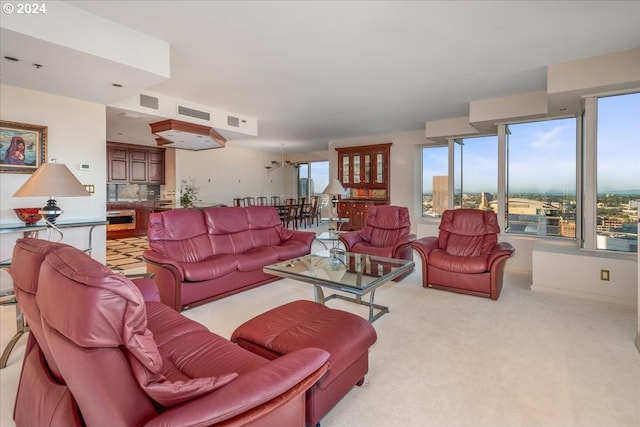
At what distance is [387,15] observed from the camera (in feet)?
9.02

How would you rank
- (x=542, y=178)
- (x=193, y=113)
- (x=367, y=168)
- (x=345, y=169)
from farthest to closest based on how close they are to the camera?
(x=345, y=169) < (x=367, y=168) < (x=193, y=113) < (x=542, y=178)

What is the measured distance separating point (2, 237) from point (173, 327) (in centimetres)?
363

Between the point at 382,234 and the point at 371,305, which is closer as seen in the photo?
the point at 371,305

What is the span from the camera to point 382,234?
491 cm

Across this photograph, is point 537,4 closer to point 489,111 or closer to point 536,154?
point 489,111

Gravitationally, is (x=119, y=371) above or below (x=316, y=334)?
above

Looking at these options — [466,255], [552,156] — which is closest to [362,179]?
[552,156]

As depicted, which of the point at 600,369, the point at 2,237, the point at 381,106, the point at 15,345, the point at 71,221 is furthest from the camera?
the point at 381,106

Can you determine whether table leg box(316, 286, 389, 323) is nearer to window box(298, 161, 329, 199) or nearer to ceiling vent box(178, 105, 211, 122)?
ceiling vent box(178, 105, 211, 122)

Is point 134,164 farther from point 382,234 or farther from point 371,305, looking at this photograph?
point 371,305

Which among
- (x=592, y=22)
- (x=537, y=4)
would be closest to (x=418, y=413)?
(x=537, y=4)

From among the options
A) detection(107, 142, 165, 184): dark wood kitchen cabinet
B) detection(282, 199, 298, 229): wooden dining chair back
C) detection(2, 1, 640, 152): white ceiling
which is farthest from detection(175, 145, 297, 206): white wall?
detection(2, 1, 640, 152): white ceiling

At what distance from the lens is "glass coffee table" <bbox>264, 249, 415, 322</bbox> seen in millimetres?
2652

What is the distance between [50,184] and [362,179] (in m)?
6.71
